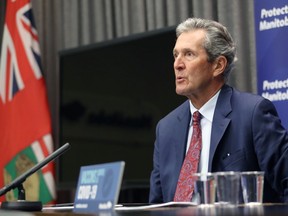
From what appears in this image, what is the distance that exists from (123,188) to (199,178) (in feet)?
7.59

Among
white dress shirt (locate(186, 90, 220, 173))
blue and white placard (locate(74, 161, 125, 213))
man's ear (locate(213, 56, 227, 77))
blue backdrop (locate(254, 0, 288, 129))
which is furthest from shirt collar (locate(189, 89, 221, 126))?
A: blue and white placard (locate(74, 161, 125, 213))

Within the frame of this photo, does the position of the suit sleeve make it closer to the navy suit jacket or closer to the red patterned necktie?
the navy suit jacket

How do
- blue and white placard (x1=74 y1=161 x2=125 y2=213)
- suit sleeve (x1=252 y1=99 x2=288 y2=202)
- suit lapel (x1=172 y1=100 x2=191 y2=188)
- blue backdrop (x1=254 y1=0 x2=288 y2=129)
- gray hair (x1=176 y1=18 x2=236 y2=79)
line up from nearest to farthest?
blue and white placard (x1=74 y1=161 x2=125 y2=213) → suit sleeve (x1=252 y1=99 x2=288 y2=202) → suit lapel (x1=172 y1=100 x2=191 y2=188) → gray hair (x1=176 y1=18 x2=236 y2=79) → blue backdrop (x1=254 y1=0 x2=288 y2=129)

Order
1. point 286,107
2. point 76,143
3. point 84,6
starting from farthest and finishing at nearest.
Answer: point 84,6, point 76,143, point 286,107

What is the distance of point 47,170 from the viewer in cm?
427

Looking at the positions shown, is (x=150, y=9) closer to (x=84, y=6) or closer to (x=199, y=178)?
(x=84, y=6)

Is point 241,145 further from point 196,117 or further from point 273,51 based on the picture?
point 273,51

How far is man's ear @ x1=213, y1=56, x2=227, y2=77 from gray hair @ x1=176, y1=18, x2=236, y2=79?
2 centimetres

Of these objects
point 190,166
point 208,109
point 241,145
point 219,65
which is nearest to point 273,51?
point 219,65

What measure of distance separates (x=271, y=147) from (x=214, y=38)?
1.96ft

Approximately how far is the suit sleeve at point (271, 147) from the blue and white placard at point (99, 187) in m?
0.90

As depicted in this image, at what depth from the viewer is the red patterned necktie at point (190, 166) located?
7.75ft

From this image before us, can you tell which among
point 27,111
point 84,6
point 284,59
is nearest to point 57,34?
point 84,6

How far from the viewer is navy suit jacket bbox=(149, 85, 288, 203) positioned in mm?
2352
